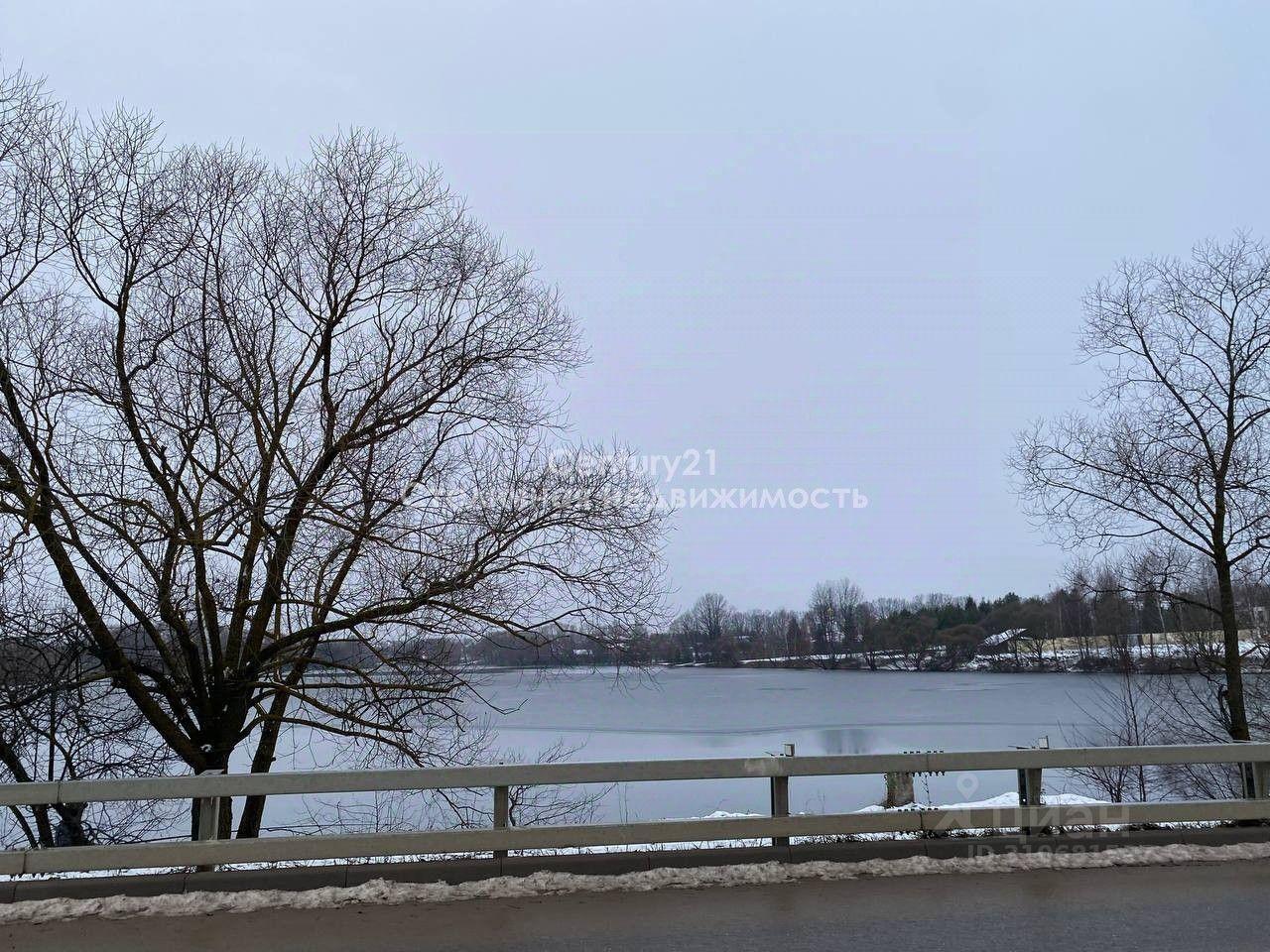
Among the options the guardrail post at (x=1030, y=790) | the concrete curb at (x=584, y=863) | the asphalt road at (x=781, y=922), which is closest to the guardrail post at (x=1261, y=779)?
the concrete curb at (x=584, y=863)

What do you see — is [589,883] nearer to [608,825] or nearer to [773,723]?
[608,825]

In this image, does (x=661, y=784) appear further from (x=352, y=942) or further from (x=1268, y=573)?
(x=352, y=942)

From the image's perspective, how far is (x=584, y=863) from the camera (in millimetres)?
7113

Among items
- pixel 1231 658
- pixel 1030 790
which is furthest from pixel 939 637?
pixel 1030 790

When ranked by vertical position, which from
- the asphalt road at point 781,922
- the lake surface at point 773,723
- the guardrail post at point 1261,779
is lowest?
the lake surface at point 773,723

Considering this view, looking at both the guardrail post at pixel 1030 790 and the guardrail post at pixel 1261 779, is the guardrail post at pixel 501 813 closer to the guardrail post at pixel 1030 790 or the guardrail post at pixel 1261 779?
the guardrail post at pixel 1030 790

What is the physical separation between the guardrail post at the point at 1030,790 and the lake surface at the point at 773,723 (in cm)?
286

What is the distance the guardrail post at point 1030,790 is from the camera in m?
7.95

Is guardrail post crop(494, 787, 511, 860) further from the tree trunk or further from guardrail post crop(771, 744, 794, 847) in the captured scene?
the tree trunk

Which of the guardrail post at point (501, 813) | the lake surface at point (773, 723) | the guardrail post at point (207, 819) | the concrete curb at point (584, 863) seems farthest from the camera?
A: the lake surface at point (773, 723)

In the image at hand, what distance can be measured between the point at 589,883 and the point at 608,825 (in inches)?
17.2

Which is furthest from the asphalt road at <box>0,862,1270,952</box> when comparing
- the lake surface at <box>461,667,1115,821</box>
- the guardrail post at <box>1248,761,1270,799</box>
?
the lake surface at <box>461,667,1115,821</box>

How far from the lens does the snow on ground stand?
6.29m

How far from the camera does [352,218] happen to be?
1293 centimetres
